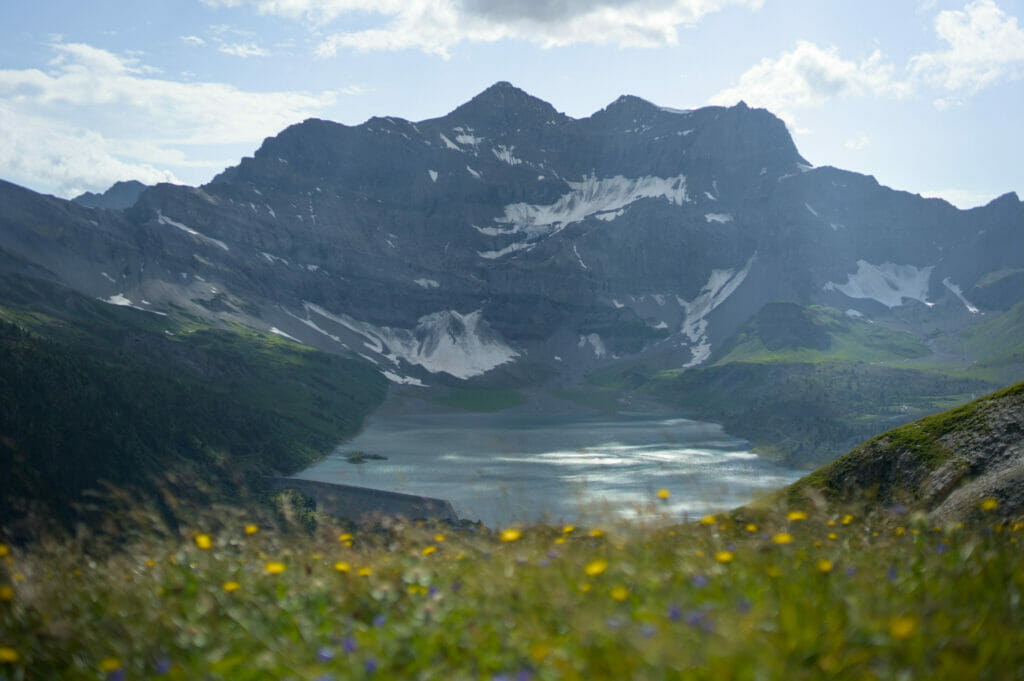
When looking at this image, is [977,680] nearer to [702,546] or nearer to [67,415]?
[702,546]

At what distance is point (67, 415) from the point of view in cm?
12544

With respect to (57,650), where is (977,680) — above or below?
above

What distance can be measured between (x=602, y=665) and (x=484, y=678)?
86 cm

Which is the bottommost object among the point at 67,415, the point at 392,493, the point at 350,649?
the point at 392,493

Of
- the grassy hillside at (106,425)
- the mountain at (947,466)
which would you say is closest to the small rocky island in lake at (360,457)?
the grassy hillside at (106,425)

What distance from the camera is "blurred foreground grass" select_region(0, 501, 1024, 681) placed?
222 inches

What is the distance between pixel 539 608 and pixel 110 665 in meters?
3.56

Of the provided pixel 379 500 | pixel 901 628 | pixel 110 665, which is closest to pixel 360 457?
pixel 379 500

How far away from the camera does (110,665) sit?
6504 mm

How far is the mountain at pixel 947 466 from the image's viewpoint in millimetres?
18734

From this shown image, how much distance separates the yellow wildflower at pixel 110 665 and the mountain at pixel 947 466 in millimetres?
14952

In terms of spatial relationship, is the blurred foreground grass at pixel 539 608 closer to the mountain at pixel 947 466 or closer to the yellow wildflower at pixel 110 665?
the yellow wildflower at pixel 110 665

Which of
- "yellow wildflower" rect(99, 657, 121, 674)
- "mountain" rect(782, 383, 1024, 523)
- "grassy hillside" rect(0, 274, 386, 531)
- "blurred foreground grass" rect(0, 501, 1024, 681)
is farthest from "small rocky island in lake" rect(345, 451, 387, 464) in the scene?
"yellow wildflower" rect(99, 657, 121, 674)

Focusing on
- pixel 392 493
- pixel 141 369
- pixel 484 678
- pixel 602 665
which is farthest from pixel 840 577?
pixel 141 369
